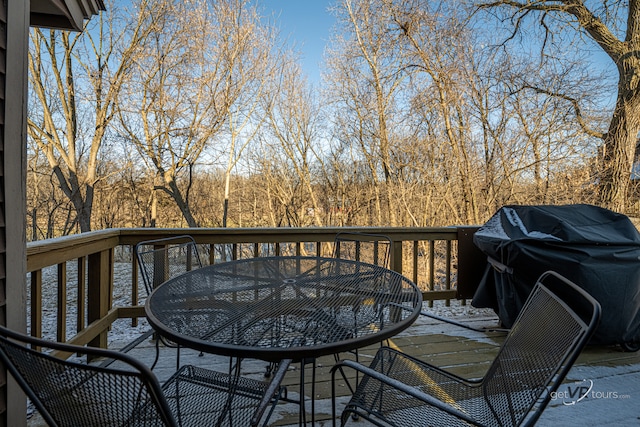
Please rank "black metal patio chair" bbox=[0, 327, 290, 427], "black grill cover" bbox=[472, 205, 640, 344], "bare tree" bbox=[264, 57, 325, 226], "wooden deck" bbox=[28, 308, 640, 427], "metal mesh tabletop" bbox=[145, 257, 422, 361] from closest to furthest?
"black metal patio chair" bbox=[0, 327, 290, 427]
"metal mesh tabletop" bbox=[145, 257, 422, 361]
"wooden deck" bbox=[28, 308, 640, 427]
"black grill cover" bbox=[472, 205, 640, 344]
"bare tree" bbox=[264, 57, 325, 226]

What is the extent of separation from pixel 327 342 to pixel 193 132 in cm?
839

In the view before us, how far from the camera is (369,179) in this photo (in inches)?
338

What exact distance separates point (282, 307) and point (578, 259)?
6.72ft

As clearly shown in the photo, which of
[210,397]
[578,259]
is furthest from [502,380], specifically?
[578,259]

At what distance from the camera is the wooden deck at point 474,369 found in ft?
5.76

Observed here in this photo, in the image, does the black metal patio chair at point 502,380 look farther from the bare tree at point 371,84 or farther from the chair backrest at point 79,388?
the bare tree at point 371,84

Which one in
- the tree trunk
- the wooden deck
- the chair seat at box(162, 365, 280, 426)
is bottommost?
the wooden deck

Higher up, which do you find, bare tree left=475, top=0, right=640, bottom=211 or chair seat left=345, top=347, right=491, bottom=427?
bare tree left=475, top=0, right=640, bottom=211

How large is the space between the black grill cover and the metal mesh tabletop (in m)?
1.18

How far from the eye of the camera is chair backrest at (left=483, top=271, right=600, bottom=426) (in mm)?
944

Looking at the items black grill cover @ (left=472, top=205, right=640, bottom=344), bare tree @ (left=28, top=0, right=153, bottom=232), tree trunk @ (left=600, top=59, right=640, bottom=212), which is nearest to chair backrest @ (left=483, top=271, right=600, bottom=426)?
black grill cover @ (left=472, top=205, right=640, bottom=344)

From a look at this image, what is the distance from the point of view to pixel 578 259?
2.34 meters

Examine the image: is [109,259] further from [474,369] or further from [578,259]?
[578,259]

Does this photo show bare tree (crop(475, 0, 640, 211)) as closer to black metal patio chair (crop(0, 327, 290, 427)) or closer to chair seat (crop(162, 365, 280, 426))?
chair seat (crop(162, 365, 280, 426))
